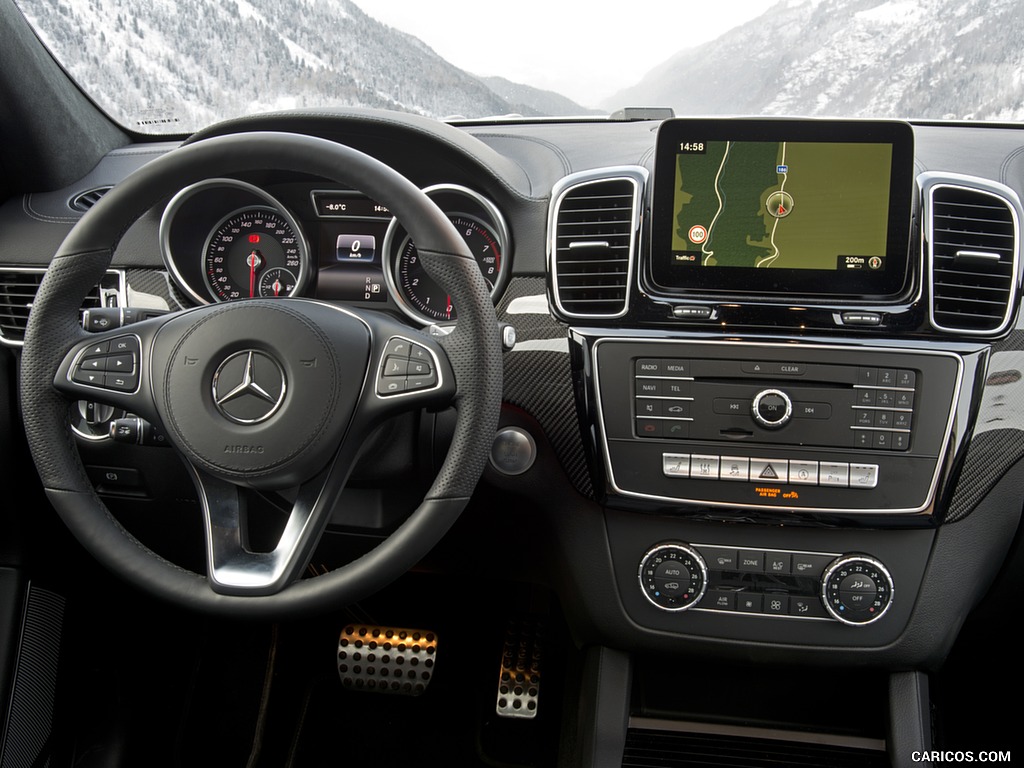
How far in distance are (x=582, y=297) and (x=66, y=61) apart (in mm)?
1542

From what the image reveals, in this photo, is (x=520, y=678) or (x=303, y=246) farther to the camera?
(x=520, y=678)

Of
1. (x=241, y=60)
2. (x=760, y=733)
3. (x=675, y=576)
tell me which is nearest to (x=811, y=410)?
(x=675, y=576)

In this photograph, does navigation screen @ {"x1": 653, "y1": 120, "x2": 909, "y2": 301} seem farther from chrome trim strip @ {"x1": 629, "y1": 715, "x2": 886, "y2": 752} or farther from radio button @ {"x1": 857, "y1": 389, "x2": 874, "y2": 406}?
chrome trim strip @ {"x1": 629, "y1": 715, "x2": 886, "y2": 752}

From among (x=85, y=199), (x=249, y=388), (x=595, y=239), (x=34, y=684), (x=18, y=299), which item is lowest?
(x=34, y=684)

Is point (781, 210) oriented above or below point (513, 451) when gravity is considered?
above

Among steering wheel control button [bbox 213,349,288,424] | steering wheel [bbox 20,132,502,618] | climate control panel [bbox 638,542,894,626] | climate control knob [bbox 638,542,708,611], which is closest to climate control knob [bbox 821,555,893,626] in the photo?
climate control panel [bbox 638,542,894,626]

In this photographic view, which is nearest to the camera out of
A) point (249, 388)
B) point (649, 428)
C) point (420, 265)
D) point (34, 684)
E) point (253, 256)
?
point (249, 388)

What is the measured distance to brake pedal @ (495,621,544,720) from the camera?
2.12m

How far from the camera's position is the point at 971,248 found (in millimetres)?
1448

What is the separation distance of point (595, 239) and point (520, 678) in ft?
4.00

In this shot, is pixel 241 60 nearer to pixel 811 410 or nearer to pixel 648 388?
pixel 648 388

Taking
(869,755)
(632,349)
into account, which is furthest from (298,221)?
(869,755)

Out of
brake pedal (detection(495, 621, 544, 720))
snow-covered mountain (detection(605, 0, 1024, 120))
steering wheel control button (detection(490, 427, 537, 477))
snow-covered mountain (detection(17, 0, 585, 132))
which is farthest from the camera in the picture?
brake pedal (detection(495, 621, 544, 720))

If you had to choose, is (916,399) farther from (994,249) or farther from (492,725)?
(492,725)
